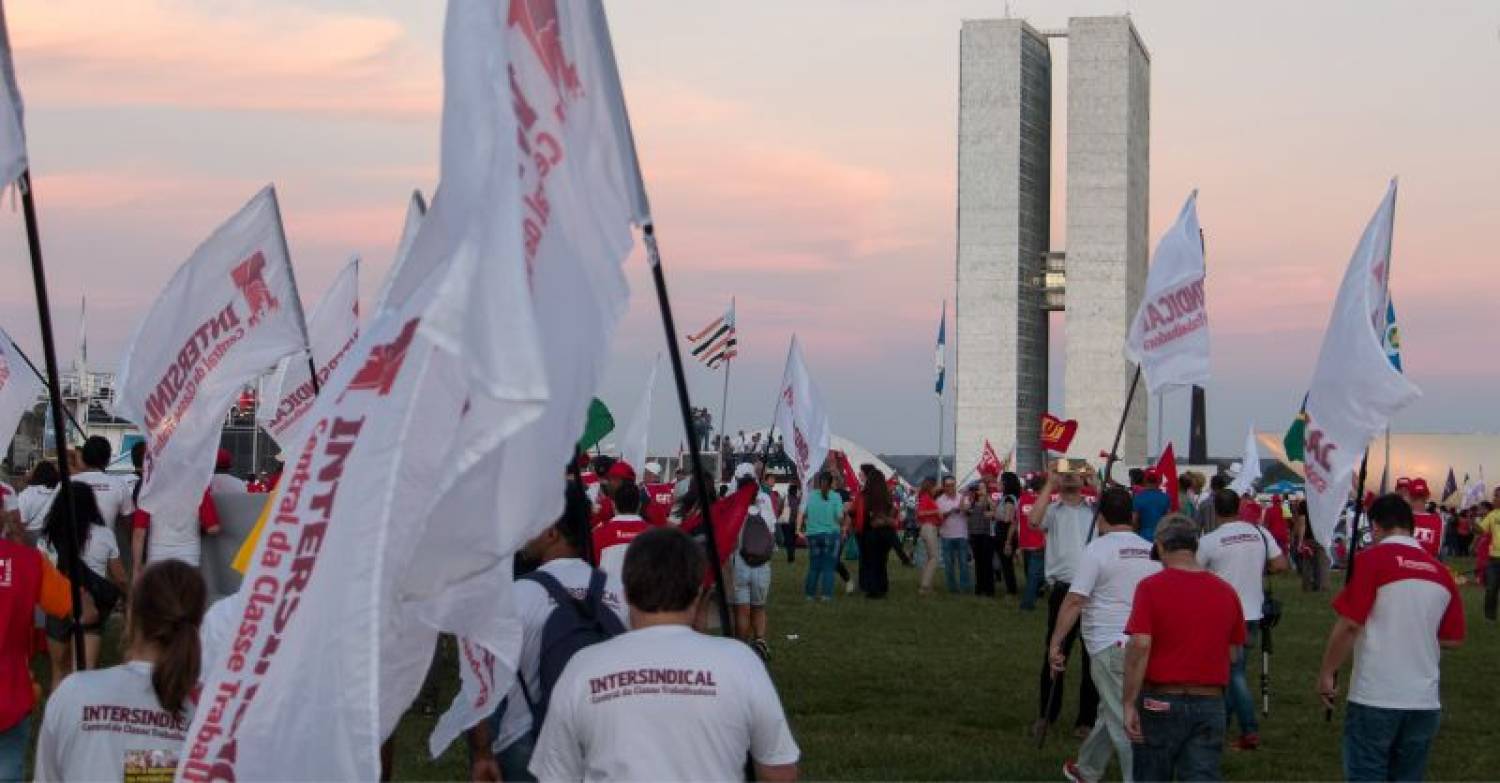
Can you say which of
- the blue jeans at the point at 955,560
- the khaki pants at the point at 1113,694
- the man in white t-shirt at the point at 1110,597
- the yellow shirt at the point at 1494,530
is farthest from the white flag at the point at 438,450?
the blue jeans at the point at 955,560

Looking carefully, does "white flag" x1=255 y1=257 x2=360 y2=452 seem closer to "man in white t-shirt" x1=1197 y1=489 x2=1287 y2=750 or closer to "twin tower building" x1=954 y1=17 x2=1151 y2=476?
"man in white t-shirt" x1=1197 y1=489 x2=1287 y2=750

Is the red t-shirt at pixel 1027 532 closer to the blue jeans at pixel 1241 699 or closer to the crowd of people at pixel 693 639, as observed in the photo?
the crowd of people at pixel 693 639

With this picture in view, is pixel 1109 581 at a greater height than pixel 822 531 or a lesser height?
greater

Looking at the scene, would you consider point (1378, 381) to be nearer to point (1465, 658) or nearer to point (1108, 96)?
point (1465, 658)

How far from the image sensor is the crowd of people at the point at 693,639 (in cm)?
A: 498

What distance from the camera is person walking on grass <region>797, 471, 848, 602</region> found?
2719 cm

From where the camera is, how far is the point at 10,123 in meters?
6.43

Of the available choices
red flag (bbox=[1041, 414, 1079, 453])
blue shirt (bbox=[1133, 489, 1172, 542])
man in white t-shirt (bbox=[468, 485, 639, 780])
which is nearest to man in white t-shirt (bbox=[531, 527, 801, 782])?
man in white t-shirt (bbox=[468, 485, 639, 780])

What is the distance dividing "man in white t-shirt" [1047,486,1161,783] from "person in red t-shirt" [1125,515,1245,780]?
1865mm

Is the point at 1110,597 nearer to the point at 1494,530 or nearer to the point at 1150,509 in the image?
the point at 1150,509

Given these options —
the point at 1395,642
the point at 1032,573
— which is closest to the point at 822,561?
the point at 1032,573

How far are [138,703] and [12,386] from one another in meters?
8.75

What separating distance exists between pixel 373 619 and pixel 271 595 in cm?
25

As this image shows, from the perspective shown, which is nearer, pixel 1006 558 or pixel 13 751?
pixel 13 751
